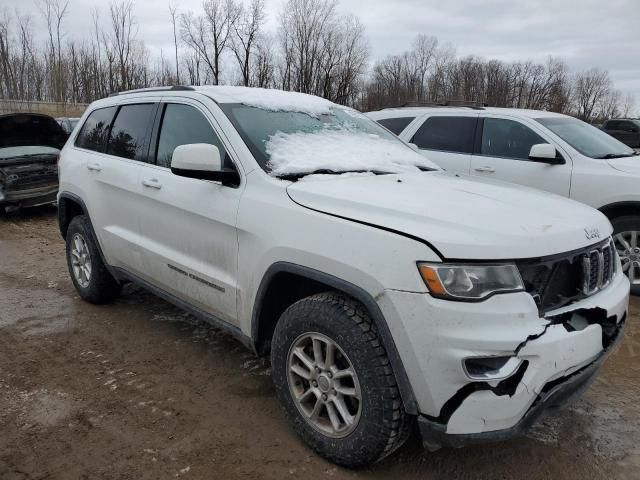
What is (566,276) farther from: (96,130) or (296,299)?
(96,130)

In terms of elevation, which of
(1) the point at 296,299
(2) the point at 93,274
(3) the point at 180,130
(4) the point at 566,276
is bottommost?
(2) the point at 93,274

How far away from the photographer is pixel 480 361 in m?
2.01

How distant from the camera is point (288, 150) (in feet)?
9.94

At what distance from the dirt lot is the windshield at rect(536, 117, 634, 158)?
2.00 meters

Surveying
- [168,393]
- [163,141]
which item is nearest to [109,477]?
[168,393]

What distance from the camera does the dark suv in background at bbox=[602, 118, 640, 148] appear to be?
837 inches

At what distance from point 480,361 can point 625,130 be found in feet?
78.4

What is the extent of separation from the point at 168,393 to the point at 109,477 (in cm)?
79

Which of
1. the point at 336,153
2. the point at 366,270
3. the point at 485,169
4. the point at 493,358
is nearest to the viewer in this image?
the point at 493,358

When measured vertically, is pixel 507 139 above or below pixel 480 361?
above

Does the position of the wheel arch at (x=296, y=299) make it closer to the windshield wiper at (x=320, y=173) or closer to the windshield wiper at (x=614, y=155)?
the windshield wiper at (x=320, y=173)

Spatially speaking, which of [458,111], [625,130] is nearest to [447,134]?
[458,111]

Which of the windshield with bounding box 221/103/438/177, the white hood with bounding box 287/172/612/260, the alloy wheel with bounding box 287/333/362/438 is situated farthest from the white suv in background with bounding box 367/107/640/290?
the alloy wheel with bounding box 287/333/362/438

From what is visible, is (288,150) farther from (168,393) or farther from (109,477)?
(109,477)
